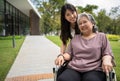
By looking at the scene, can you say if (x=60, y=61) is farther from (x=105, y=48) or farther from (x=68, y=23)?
(x=68, y=23)

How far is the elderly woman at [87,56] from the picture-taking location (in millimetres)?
3482

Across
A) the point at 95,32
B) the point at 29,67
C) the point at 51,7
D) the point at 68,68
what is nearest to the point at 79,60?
the point at 68,68

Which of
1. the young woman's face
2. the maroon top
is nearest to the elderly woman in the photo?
the maroon top

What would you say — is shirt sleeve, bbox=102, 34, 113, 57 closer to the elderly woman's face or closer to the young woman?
the elderly woman's face

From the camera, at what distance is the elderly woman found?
3482 millimetres

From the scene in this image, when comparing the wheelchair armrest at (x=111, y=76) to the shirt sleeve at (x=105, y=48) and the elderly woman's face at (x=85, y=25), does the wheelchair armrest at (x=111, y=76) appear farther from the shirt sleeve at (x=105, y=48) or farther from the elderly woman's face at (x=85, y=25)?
the elderly woman's face at (x=85, y=25)

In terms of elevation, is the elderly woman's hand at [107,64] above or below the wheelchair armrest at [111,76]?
above

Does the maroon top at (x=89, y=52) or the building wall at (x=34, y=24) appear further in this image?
the building wall at (x=34, y=24)

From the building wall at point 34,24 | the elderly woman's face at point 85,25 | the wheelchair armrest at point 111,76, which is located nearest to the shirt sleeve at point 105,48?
the elderly woman's face at point 85,25

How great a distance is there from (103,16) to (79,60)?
172 ft

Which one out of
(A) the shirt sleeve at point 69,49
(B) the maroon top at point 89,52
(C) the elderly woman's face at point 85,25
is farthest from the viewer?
(A) the shirt sleeve at point 69,49

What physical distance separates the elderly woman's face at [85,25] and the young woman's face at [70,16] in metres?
0.28

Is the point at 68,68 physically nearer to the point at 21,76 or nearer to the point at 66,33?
the point at 66,33

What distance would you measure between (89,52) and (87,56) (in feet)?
0.18
